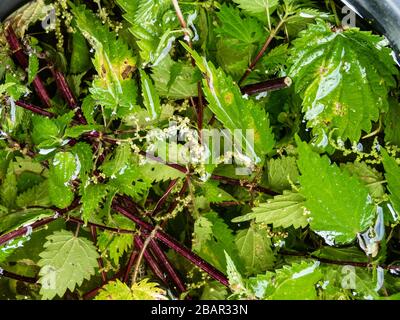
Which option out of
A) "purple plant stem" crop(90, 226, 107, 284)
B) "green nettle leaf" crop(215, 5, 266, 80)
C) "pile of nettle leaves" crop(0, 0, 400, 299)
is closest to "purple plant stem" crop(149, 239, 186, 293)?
"pile of nettle leaves" crop(0, 0, 400, 299)

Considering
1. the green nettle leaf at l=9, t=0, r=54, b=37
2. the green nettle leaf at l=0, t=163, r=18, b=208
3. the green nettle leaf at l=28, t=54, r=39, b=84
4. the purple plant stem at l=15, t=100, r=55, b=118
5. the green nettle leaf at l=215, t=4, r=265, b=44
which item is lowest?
the green nettle leaf at l=0, t=163, r=18, b=208

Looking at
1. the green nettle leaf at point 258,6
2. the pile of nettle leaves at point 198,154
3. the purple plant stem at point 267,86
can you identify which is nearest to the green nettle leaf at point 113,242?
the pile of nettle leaves at point 198,154

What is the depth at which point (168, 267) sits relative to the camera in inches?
34.1

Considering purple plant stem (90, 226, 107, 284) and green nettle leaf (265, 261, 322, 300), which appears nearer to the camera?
green nettle leaf (265, 261, 322, 300)

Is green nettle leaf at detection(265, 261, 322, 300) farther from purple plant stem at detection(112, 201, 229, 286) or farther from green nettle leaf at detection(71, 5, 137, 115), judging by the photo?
green nettle leaf at detection(71, 5, 137, 115)

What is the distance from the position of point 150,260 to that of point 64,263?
14cm

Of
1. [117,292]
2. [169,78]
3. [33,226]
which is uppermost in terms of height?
[169,78]

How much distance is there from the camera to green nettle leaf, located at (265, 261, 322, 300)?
74cm

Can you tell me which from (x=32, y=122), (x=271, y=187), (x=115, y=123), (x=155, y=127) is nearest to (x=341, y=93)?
(x=271, y=187)

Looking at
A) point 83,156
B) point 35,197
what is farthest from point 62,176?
point 35,197

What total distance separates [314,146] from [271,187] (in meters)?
0.11

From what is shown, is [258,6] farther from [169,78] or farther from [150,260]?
[150,260]

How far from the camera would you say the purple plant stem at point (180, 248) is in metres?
0.81

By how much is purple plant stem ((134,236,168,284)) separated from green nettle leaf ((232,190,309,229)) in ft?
0.62
